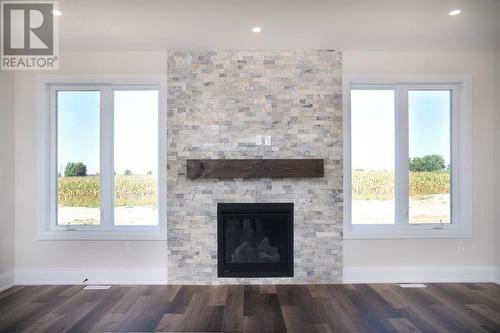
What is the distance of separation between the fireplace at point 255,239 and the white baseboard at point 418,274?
82 cm

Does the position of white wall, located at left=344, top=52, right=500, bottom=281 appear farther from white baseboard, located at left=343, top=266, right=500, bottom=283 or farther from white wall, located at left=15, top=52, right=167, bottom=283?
white wall, located at left=15, top=52, right=167, bottom=283

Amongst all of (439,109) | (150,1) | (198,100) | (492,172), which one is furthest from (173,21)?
(492,172)

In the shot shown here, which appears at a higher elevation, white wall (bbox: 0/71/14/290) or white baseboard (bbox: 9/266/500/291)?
white wall (bbox: 0/71/14/290)

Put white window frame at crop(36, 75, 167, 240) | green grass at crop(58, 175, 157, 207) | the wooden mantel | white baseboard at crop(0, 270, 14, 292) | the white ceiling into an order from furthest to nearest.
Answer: green grass at crop(58, 175, 157, 207) → white window frame at crop(36, 75, 167, 240) → the wooden mantel → white baseboard at crop(0, 270, 14, 292) → the white ceiling

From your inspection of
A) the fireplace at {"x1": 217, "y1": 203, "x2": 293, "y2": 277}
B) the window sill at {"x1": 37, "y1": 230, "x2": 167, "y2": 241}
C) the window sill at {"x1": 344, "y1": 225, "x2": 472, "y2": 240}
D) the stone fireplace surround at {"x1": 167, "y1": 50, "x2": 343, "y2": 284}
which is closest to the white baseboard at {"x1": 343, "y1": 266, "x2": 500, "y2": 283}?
the stone fireplace surround at {"x1": 167, "y1": 50, "x2": 343, "y2": 284}

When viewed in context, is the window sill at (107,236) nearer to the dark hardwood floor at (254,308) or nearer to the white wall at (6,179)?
the white wall at (6,179)

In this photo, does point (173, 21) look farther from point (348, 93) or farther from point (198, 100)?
point (348, 93)

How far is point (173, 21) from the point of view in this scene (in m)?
3.08

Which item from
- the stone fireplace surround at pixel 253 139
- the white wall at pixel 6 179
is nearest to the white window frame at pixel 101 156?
the stone fireplace surround at pixel 253 139

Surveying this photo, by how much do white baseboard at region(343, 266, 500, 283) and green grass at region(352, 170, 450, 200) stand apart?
2.82ft

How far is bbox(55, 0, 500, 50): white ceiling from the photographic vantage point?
277 cm

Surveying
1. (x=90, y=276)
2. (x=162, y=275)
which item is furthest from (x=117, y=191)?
(x=162, y=275)

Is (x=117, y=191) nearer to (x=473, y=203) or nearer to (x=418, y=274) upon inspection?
(x=418, y=274)

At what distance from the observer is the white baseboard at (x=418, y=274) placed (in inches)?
151
